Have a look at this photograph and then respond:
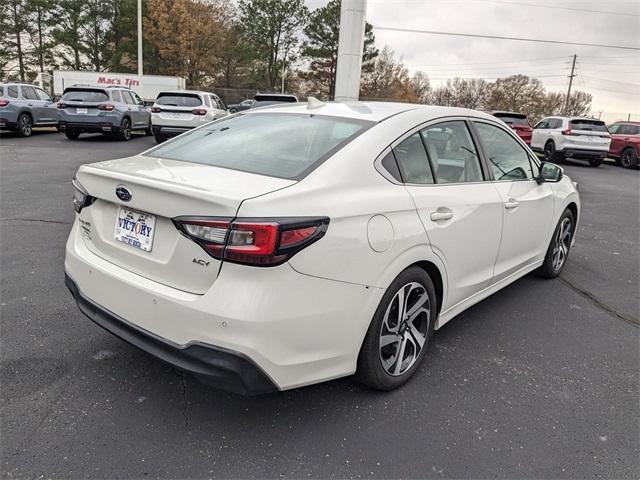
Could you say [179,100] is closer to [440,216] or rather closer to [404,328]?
[440,216]

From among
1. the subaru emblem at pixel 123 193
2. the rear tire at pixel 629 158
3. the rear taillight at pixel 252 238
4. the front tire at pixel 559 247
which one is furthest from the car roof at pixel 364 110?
the rear tire at pixel 629 158

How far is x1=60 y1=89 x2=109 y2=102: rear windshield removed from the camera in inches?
595

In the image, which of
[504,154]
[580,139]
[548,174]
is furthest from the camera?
[580,139]

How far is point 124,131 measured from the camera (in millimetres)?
16312

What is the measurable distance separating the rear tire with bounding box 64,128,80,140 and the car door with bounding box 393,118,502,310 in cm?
1531

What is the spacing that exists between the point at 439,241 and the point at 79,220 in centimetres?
205

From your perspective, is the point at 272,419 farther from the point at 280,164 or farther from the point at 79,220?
the point at 79,220

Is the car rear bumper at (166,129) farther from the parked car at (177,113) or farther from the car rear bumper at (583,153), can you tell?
the car rear bumper at (583,153)

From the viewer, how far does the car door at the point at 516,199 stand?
3.59 meters

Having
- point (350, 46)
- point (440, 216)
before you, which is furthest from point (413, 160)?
point (350, 46)

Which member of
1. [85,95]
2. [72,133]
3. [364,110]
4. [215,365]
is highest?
[364,110]

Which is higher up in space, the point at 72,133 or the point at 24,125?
the point at 24,125

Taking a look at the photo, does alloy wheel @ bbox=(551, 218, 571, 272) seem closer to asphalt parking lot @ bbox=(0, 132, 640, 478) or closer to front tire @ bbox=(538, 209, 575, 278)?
front tire @ bbox=(538, 209, 575, 278)

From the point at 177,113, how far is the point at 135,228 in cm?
1349
